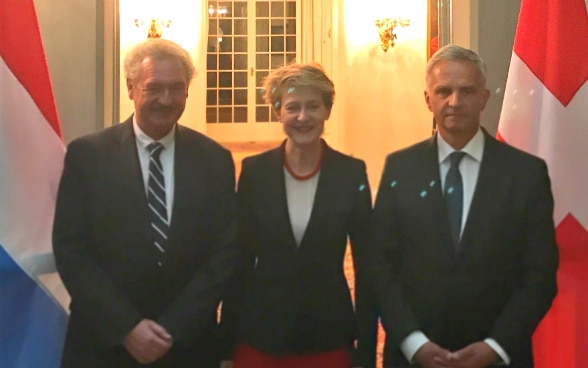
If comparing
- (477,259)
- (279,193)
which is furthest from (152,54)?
(477,259)

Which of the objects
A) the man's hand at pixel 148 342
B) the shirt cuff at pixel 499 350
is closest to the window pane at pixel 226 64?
the man's hand at pixel 148 342

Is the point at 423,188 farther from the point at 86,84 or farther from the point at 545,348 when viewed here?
the point at 86,84

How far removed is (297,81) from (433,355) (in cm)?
80

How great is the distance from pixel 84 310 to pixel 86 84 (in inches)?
53.0

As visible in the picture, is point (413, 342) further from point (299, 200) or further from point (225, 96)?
point (225, 96)

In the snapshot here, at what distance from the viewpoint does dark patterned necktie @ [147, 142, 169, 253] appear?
6.92 feet

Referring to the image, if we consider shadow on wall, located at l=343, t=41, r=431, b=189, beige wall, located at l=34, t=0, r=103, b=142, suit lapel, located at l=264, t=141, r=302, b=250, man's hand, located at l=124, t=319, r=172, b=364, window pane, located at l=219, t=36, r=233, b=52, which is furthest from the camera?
window pane, located at l=219, t=36, r=233, b=52

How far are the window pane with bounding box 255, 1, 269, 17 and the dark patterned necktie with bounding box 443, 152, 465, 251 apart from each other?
8490 millimetres

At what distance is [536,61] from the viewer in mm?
2602

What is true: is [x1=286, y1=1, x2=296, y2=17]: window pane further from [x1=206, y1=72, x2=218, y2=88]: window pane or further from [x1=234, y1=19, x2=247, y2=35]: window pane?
[x1=206, y1=72, x2=218, y2=88]: window pane

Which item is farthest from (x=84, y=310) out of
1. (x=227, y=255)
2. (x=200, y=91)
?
(x=200, y=91)

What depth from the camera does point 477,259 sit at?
206 centimetres

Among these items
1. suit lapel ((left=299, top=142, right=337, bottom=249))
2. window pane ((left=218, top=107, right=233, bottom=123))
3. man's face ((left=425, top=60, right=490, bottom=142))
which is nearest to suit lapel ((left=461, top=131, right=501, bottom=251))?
man's face ((left=425, top=60, right=490, bottom=142))

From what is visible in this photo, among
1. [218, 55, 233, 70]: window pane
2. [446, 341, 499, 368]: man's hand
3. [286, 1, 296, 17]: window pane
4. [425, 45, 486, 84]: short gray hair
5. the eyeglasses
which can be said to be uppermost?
[286, 1, 296, 17]: window pane
